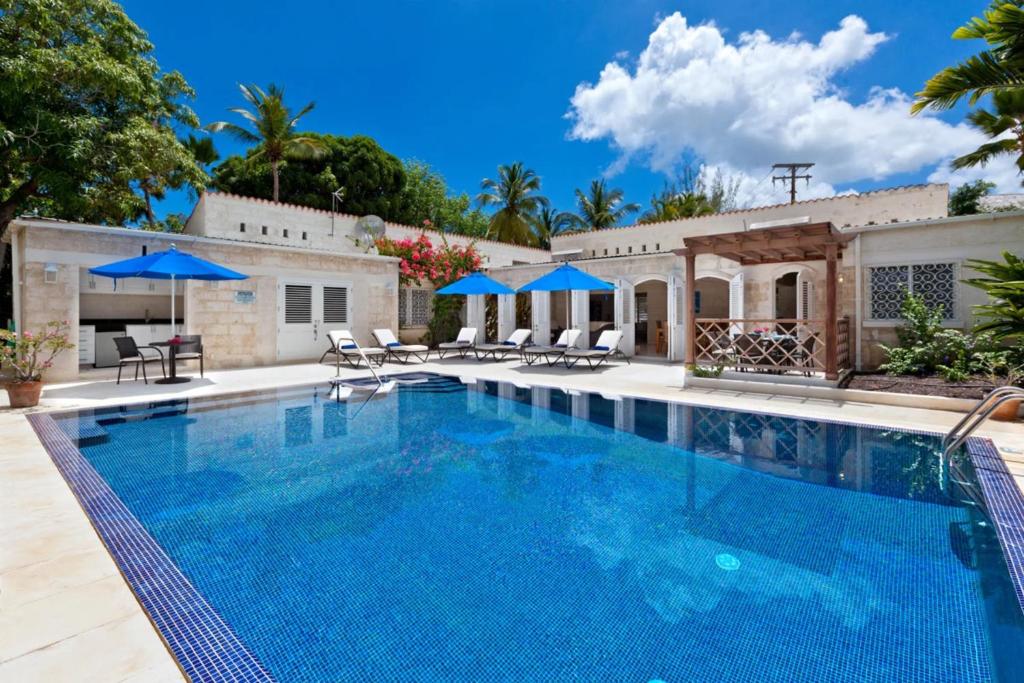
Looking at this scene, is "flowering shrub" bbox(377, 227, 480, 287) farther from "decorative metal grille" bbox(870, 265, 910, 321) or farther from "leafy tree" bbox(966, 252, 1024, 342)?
"leafy tree" bbox(966, 252, 1024, 342)

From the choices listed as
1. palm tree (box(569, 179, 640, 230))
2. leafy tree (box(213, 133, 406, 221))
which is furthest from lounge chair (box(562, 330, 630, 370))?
palm tree (box(569, 179, 640, 230))

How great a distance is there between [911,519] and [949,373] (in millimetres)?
6621

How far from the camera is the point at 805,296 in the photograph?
14.3 meters

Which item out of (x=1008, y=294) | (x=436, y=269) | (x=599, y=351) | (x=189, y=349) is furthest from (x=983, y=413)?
(x=436, y=269)

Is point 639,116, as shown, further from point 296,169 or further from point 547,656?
point 547,656

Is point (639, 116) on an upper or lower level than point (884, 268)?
upper

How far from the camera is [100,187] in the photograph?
16422mm

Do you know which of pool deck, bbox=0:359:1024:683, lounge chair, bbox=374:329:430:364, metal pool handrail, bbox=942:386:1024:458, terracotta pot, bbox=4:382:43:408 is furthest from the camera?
lounge chair, bbox=374:329:430:364

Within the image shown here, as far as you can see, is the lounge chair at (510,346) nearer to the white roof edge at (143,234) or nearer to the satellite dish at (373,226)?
the white roof edge at (143,234)

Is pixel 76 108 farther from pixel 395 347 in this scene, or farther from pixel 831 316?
pixel 831 316

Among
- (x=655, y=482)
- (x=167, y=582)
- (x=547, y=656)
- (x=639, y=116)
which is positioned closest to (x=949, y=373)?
(x=655, y=482)

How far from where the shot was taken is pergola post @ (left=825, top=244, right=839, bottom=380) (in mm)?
9375

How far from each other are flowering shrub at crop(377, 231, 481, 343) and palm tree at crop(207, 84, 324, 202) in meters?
13.8

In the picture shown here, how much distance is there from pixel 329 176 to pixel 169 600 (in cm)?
3006
